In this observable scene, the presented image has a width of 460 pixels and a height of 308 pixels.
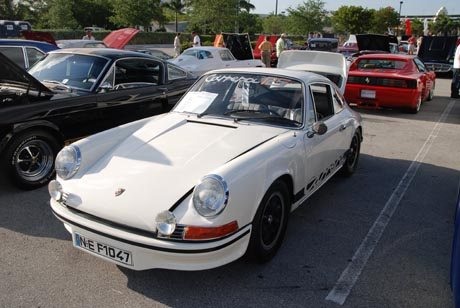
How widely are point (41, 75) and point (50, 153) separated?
138 cm

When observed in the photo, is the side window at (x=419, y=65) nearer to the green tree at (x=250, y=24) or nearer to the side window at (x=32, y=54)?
the side window at (x=32, y=54)

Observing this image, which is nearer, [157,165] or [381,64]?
[157,165]

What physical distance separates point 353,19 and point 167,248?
52.2 meters

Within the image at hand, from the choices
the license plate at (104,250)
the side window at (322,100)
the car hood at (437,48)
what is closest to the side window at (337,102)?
the side window at (322,100)

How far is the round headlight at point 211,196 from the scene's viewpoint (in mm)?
2650

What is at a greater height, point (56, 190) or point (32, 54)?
point (32, 54)

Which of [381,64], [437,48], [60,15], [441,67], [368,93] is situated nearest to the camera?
[368,93]

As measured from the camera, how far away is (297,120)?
385 cm

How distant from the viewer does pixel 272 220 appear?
3.30 metres

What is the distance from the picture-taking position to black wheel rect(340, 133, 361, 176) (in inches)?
207

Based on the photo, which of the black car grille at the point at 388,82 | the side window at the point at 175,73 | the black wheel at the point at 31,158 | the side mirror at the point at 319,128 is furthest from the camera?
the black car grille at the point at 388,82

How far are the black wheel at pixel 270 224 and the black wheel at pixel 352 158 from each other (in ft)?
6.69

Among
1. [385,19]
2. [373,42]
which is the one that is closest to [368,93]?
[373,42]

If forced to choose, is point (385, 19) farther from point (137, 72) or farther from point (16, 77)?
point (16, 77)
